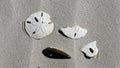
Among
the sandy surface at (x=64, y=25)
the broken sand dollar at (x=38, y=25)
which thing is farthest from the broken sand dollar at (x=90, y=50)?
the broken sand dollar at (x=38, y=25)

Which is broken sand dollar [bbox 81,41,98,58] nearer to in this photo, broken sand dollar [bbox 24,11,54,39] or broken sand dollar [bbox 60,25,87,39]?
broken sand dollar [bbox 60,25,87,39]

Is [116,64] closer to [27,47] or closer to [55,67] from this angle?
[55,67]

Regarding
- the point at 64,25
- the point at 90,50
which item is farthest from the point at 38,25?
the point at 90,50

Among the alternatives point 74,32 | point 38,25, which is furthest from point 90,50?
point 38,25

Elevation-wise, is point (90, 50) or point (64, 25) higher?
point (64, 25)

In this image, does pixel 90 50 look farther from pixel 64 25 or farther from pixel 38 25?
pixel 38 25
